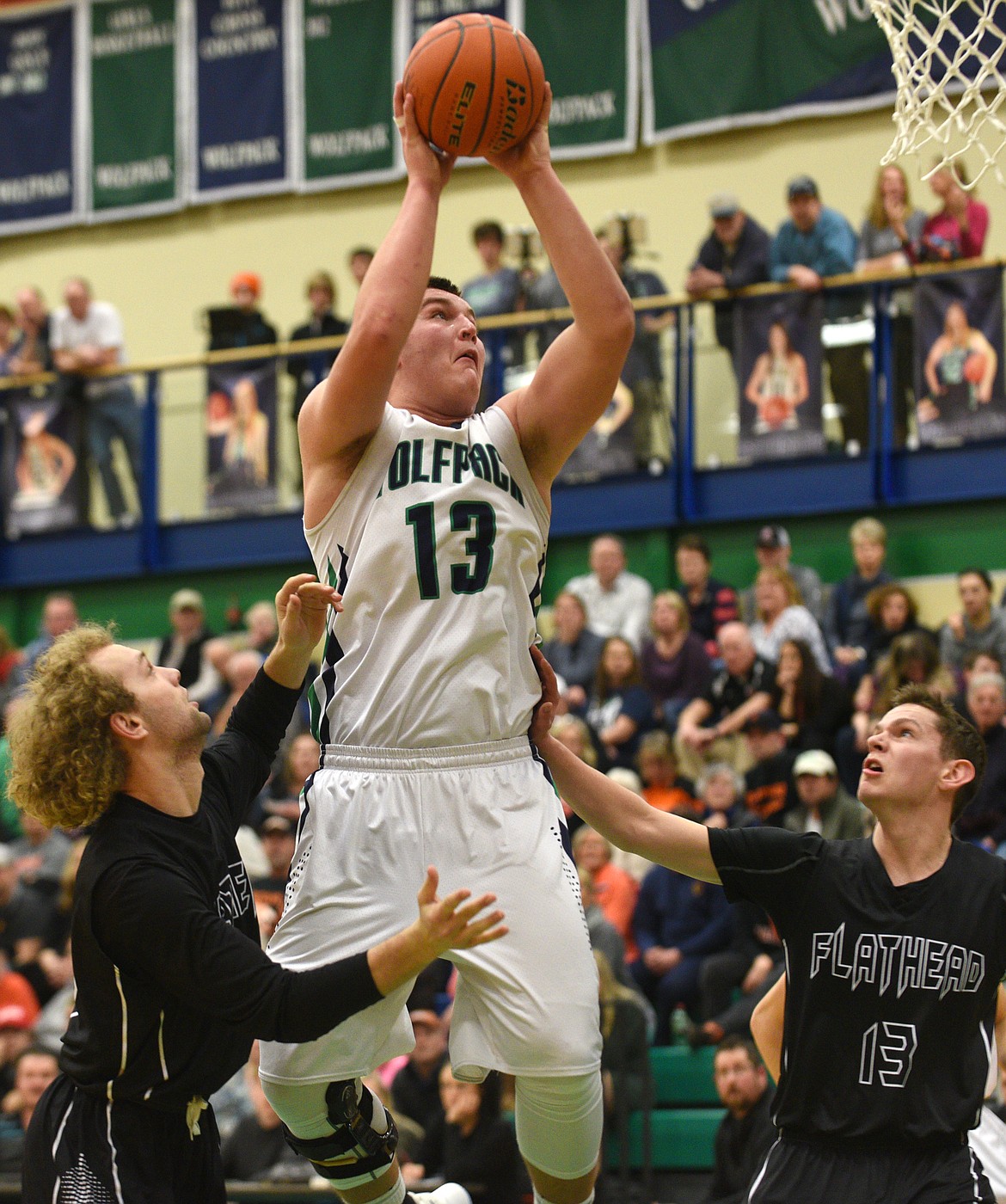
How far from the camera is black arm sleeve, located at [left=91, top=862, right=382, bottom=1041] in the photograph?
13.1ft

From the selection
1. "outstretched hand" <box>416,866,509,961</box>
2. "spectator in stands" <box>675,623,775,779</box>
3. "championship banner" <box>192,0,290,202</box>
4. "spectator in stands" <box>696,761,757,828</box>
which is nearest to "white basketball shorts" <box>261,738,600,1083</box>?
"outstretched hand" <box>416,866,509,961</box>

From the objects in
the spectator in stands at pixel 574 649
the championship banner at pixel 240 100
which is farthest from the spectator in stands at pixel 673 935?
the championship banner at pixel 240 100

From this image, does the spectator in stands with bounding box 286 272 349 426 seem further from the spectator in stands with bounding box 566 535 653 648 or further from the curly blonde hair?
the curly blonde hair

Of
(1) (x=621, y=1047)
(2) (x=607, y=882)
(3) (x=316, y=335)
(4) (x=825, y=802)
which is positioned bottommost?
(1) (x=621, y=1047)

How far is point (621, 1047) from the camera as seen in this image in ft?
28.6

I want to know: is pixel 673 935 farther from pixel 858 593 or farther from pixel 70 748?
pixel 70 748

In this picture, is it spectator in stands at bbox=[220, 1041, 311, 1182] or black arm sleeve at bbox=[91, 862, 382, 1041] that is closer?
black arm sleeve at bbox=[91, 862, 382, 1041]

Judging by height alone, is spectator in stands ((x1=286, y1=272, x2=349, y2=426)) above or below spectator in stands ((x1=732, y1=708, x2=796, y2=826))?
above

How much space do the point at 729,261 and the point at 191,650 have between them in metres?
4.88

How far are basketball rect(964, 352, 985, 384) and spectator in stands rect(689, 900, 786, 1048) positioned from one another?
420cm

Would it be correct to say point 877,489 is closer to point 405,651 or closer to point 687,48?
point 687,48

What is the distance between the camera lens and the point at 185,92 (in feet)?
57.3

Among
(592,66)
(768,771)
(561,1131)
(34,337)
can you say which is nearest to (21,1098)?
(768,771)

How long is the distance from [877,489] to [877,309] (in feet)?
4.22
